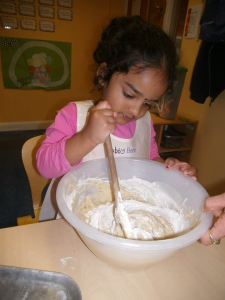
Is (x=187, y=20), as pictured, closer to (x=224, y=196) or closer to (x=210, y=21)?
(x=210, y=21)

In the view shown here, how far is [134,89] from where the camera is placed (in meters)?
0.63

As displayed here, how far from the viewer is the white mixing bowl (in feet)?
1.19

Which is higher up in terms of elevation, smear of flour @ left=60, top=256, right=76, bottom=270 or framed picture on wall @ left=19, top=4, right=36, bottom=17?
framed picture on wall @ left=19, top=4, right=36, bottom=17

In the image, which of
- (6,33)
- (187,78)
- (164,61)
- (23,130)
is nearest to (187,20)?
(187,78)

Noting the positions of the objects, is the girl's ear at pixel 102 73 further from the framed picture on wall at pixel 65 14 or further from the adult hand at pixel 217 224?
the framed picture on wall at pixel 65 14

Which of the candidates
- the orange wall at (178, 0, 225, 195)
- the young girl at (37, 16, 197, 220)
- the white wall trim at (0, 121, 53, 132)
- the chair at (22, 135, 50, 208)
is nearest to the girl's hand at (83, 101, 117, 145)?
the young girl at (37, 16, 197, 220)

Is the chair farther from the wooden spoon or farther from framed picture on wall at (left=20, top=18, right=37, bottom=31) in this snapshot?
framed picture on wall at (left=20, top=18, right=37, bottom=31)

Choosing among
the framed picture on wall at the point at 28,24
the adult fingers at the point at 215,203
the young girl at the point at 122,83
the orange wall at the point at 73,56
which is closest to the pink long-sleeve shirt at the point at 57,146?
the young girl at the point at 122,83

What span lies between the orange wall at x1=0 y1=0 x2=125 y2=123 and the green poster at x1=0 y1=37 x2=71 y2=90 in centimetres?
6

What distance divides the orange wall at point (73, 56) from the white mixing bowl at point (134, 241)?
2.09m

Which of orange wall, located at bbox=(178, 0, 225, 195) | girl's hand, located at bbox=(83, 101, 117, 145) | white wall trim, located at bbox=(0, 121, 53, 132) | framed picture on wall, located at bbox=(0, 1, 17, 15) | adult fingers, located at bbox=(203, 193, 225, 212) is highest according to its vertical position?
framed picture on wall, located at bbox=(0, 1, 17, 15)

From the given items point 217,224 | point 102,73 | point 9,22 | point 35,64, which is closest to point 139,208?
point 217,224

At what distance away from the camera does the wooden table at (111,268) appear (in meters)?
0.43

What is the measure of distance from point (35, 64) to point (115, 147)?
2044mm
